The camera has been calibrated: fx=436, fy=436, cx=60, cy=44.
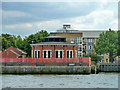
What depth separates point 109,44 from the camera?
113 metres

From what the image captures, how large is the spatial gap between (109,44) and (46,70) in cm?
2962

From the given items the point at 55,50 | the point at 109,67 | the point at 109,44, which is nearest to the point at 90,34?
the point at 109,44

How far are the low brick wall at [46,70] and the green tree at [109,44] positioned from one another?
25259mm

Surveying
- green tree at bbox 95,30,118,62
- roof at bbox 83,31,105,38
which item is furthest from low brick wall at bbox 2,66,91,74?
roof at bbox 83,31,105,38

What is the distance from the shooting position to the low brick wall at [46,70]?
87.9m

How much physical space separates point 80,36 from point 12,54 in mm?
36571

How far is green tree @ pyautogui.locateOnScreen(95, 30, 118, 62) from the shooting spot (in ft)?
370

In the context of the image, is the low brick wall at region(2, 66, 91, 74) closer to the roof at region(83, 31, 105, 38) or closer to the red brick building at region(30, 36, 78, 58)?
the red brick building at region(30, 36, 78, 58)

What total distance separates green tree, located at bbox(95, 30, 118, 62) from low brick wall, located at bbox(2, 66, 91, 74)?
82.9ft

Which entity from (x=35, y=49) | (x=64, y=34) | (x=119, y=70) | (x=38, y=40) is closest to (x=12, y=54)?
(x=35, y=49)

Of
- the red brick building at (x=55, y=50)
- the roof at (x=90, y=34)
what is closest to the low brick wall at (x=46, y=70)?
the red brick building at (x=55, y=50)

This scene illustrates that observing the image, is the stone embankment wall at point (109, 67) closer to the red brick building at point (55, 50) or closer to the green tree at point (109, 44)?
the red brick building at point (55, 50)

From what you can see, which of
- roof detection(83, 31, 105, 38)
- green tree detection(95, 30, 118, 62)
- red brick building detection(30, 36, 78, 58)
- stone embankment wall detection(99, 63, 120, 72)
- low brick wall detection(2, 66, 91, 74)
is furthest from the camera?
roof detection(83, 31, 105, 38)

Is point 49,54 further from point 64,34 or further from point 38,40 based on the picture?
point 64,34
